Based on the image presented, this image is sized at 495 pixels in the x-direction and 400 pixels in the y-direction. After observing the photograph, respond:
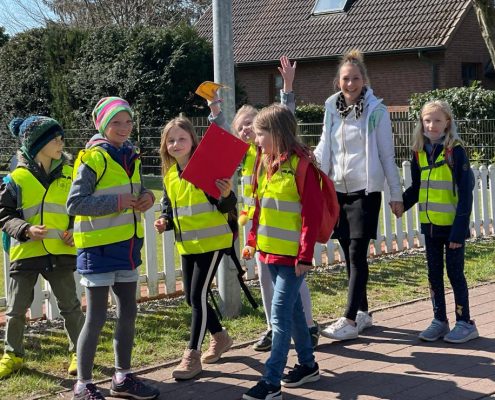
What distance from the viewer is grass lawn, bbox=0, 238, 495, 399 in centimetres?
542

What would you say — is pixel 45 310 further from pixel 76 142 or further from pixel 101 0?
pixel 101 0

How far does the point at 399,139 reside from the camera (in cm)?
→ 1881

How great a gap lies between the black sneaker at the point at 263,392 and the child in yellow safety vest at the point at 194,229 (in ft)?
2.10

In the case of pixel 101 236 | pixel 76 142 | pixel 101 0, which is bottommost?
pixel 101 236

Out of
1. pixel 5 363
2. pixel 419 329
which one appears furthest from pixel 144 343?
pixel 419 329

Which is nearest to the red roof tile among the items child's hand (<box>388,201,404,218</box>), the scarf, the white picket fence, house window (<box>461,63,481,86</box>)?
house window (<box>461,63,481,86</box>)

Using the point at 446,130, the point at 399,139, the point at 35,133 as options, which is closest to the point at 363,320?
the point at 446,130

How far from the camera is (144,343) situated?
6109mm

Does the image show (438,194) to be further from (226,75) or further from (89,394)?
(89,394)

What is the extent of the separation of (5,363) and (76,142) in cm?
1653

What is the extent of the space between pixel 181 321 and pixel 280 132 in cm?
247

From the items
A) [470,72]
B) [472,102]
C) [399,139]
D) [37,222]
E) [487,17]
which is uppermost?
[470,72]

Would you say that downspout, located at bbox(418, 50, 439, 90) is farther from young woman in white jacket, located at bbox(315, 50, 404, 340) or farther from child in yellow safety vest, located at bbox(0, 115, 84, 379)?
child in yellow safety vest, located at bbox(0, 115, 84, 379)

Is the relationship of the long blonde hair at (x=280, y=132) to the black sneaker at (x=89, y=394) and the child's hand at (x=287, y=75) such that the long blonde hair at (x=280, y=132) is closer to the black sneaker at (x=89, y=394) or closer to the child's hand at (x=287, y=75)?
the child's hand at (x=287, y=75)
